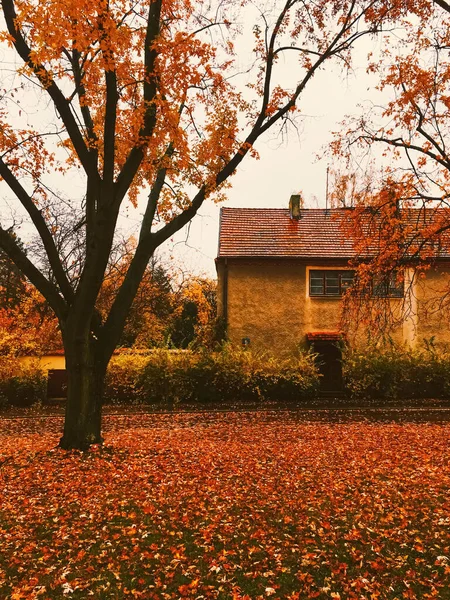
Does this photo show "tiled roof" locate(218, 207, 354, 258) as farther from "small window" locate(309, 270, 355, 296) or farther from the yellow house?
"small window" locate(309, 270, 355, 296)

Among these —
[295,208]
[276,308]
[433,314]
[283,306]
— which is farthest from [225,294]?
[433,314]

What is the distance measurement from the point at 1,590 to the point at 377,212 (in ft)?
36.0

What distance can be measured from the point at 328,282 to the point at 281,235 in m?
3.24

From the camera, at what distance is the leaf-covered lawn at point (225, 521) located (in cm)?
470

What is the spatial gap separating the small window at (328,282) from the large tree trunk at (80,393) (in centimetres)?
1502

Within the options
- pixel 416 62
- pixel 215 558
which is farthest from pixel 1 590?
pixel 416 62

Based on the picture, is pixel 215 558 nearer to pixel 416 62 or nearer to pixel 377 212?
pixel 377 212

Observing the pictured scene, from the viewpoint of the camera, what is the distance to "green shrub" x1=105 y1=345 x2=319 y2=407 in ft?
60.5

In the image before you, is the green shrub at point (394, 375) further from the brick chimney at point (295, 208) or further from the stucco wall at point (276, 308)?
the brick chimney at point (295, 208)

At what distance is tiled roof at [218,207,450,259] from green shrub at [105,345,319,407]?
6107mm

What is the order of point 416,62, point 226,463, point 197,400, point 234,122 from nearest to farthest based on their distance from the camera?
1. point 226,463
2. point 234,122
3. point 416,62
4. point 197,400

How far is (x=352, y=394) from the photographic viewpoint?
18.8 metres

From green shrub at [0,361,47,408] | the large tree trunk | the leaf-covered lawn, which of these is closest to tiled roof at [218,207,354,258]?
green shrub at [0,361,47,408]

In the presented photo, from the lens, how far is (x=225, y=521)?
241 inches
